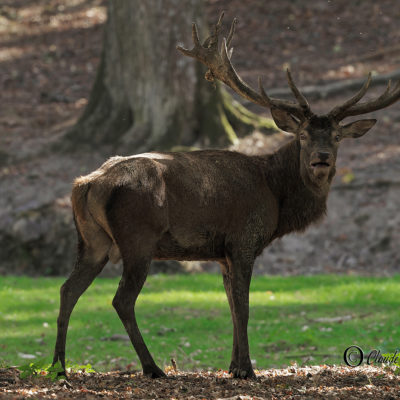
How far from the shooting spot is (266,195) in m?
7.82

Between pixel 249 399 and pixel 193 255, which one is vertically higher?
pixel 193 255

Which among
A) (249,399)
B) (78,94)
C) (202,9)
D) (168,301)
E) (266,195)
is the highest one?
(202,9)

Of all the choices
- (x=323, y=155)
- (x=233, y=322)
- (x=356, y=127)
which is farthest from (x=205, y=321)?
(x=323, y=155)

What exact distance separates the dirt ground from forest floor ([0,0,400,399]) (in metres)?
0.02

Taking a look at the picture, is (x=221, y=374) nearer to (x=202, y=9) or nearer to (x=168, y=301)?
(x=168, y=301)

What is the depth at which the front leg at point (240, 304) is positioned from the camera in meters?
7.24

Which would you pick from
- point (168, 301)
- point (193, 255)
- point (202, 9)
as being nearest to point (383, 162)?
point (202, 9)

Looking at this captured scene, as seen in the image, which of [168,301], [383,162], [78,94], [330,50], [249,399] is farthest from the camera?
[330,50]

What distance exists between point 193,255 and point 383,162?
37.0 ft

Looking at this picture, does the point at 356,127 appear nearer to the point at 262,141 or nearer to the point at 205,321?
the point at 205,321

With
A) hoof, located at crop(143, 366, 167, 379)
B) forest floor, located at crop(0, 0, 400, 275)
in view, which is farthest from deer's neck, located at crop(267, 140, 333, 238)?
forest floor, located at crop(0, 0, 400, 275)

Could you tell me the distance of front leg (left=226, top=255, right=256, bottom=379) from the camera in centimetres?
724

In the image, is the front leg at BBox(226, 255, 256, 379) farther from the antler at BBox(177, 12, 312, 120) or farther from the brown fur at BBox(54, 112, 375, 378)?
the antler at BBox(177, 12, 312, 120)

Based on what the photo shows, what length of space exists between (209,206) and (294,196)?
114 centimetres
